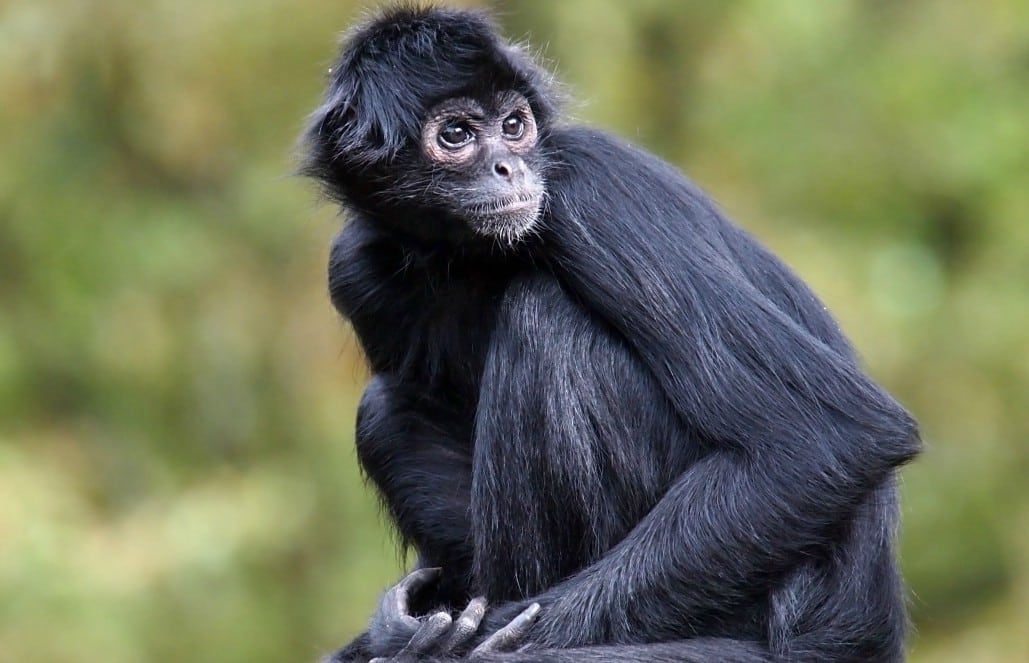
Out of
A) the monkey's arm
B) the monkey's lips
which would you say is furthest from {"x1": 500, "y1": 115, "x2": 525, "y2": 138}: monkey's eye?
the monkey's arm

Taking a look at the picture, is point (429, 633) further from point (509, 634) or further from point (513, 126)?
point (513, 126)

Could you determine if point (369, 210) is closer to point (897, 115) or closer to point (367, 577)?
point (367, 577)

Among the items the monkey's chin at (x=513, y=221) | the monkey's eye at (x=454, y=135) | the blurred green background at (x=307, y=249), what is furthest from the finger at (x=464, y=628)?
the blurred green background at (x=307, y=249)

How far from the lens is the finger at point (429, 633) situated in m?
6.14

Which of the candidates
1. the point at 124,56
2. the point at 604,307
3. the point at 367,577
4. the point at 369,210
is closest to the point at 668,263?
the point at 604,307

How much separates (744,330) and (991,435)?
10103 millimetres

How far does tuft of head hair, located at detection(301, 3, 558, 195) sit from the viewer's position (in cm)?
698

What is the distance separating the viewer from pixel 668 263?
628cm

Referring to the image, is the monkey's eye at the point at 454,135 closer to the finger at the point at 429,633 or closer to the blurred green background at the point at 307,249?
the finger at the point at 429,633

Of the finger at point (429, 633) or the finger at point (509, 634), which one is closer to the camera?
the finger at point (509, 634)

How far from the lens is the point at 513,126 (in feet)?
23.2

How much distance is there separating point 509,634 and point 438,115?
2.49 meters

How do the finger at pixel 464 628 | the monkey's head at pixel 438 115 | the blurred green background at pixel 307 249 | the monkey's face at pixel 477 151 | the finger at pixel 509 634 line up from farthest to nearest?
the blurred green background at pixel 307 249 → the monkey's head at pixel 438 115 → the monkey's face at pixel 477 151 → the finger at pixel 464 628 → the finger at pixel 509 634

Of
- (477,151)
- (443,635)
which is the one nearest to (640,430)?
(443,635)
